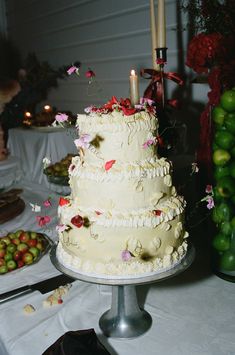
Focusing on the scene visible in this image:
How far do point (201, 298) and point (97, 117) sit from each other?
62 cm

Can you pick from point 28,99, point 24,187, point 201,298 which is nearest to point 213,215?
point 201,298

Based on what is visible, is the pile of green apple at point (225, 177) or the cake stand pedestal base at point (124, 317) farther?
the pile of green apple at point (225, 177)

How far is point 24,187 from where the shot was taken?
97.3 inches

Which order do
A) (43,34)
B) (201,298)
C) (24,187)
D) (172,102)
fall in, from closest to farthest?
(201,298), (172,102), (24,187), (43,34)

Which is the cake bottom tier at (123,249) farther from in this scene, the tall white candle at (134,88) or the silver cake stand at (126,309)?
the tall white candle at (134,88)

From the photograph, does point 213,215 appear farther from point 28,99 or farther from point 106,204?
point 28,99

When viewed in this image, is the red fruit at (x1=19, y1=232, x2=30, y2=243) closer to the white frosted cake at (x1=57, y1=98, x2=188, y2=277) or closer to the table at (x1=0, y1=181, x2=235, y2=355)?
the table at (x1=0, y1=181, x2=235, y2=355)

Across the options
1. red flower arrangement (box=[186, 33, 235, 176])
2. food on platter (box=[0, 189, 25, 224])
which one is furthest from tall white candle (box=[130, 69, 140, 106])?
food on platter (box=[0, 189, 25, 224])

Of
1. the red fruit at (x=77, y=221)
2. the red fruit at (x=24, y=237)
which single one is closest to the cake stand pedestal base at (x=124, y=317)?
the red fruit at (x=77, y=221)

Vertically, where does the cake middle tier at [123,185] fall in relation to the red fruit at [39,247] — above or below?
above

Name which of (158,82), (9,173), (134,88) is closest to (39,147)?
(9,173)

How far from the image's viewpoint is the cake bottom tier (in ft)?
3.05

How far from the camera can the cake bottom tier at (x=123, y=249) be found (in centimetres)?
93

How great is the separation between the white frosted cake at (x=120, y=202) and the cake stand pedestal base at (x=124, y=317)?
0.38 feet
